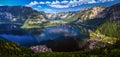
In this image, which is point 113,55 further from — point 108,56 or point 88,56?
point 88,56

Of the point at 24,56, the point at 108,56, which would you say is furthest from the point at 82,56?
the point at 24,56

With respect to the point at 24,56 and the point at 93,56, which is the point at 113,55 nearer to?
the point at 93,56

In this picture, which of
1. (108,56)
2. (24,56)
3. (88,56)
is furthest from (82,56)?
(24,56)

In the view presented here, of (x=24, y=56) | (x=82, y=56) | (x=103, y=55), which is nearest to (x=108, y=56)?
(x=103, y=55)

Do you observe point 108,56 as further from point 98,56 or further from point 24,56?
point 24,56

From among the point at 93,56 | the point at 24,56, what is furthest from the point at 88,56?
the point at 24,56

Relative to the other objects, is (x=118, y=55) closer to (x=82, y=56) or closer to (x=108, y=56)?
(x=108, y=56)
